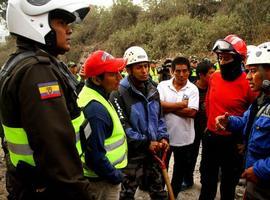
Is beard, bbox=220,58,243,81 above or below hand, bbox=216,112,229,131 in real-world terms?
above

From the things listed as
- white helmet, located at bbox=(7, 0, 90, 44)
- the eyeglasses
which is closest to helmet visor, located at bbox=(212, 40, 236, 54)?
the eyeglasses

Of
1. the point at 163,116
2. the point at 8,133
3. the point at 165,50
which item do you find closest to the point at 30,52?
the point at 8,133

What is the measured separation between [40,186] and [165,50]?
20.1m

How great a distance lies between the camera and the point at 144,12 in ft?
88.8

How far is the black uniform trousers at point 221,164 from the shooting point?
3.82 m

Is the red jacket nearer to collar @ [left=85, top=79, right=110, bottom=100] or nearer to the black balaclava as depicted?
the black balaclava

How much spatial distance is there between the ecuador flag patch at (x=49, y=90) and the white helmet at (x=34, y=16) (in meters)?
0.30

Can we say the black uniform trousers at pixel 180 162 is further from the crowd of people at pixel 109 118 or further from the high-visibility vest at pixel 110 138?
the high-visibility vest at pixel 110 138

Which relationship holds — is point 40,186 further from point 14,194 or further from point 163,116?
point 163,116

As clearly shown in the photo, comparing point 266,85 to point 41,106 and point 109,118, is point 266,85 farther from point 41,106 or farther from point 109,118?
point 41,106

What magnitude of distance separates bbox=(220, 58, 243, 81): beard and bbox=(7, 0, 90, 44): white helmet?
234 centimetres

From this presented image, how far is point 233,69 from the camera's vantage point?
3.73 metres

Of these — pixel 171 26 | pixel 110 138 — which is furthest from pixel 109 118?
pixel 171 26

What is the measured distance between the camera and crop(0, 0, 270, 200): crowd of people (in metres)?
1.66
